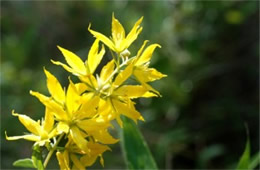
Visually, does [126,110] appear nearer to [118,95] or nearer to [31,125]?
[118,95]

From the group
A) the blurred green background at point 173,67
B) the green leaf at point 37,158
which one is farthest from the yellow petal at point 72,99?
the blurred green background at point 173,67

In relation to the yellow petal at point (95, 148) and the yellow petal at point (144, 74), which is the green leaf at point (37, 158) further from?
the yellow petal at point (144, 74)

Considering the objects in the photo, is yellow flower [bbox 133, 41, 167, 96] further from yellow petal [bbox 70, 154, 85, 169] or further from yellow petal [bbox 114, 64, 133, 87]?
yellow petal [bbox 70, 154, 85, 169]

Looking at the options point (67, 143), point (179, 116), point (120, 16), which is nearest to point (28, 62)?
point (120, 16)

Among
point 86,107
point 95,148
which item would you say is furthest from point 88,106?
point 95,148

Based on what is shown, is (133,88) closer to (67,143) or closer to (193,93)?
(67,143)

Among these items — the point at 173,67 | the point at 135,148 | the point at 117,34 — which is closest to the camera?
the point at 117,34
